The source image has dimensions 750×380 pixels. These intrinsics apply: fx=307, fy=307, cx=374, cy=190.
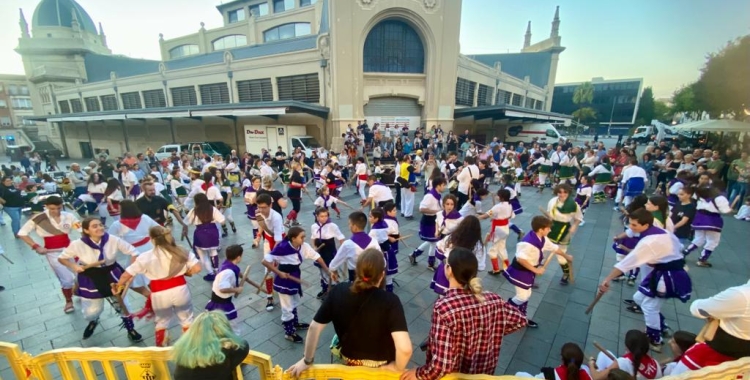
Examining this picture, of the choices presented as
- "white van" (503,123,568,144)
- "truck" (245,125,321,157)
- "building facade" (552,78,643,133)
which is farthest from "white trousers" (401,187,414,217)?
"building facade" (552,78,643,133)

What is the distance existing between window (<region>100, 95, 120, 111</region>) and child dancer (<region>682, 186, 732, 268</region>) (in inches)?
1746

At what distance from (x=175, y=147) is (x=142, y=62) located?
29.4 meters

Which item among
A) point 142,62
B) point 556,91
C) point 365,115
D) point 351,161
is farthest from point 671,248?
point 556,91

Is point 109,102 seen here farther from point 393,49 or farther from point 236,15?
point 393,49

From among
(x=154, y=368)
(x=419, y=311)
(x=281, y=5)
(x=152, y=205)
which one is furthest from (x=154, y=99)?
(x=154, y=368)

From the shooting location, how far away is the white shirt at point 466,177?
8234 millimetres

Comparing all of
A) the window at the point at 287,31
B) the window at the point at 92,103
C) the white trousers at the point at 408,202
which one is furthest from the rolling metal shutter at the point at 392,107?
the window at the point at 92,103

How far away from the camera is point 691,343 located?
274 cm

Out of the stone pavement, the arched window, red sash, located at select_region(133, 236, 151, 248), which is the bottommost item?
the stone pavement

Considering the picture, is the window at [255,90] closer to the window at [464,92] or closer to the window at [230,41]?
the window at [464,92]

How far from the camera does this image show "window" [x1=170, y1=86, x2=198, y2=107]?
1078 inches

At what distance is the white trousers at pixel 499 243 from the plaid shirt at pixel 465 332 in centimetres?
362

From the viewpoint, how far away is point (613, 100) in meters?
62.7

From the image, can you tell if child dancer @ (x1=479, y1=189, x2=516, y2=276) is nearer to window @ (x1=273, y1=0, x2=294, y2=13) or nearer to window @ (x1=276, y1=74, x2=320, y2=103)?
window @ (x1=276, y1=74, x2=320, y2=103)
